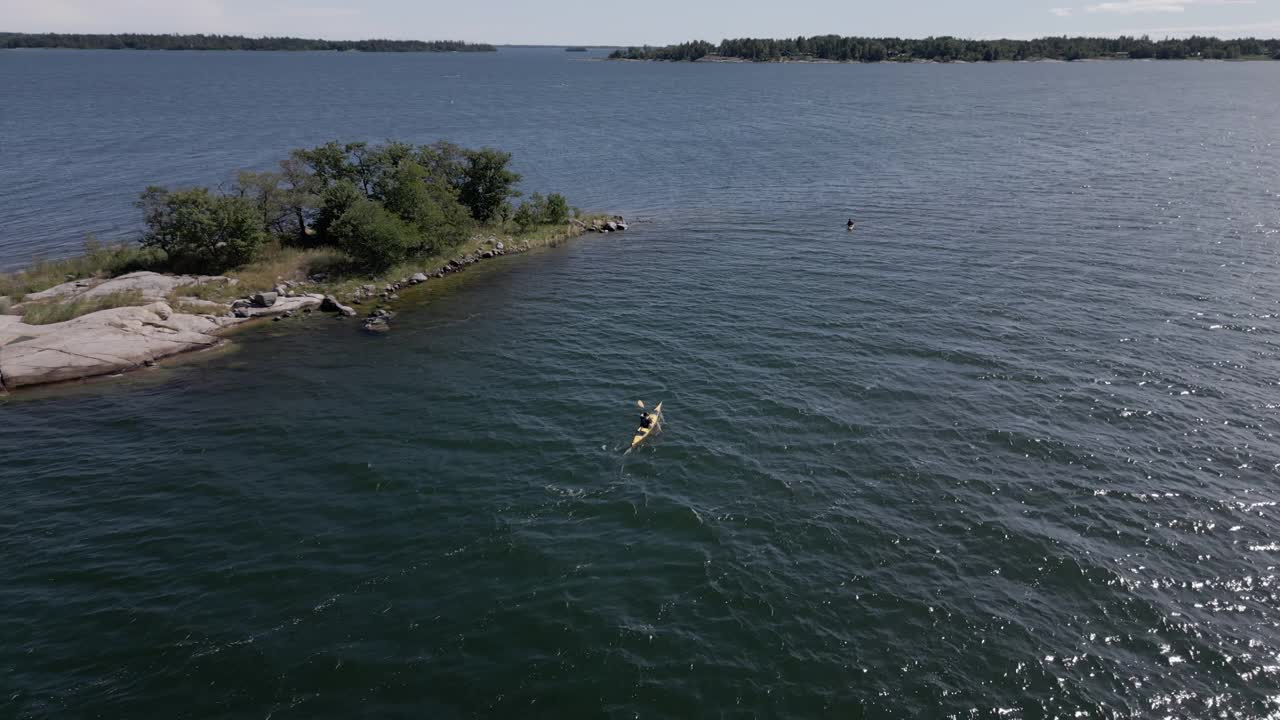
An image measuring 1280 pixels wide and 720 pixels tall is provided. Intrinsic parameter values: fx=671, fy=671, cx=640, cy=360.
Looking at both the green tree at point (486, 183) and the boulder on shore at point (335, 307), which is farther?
the green tree at point (486, 183)

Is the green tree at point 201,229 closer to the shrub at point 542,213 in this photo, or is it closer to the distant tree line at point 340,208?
the distant tree line at point 340,208

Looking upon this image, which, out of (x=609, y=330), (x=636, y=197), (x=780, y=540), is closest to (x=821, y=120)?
(x=636, y=197)

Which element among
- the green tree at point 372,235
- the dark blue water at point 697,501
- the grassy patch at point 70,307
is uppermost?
the green tree at point 372,235

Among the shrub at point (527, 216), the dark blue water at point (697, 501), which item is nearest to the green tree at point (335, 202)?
the dark blue water at point (697, 501)

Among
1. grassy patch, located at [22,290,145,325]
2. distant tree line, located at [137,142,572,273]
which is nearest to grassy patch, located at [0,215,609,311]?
grassy patch, located at [22,290,145,325]

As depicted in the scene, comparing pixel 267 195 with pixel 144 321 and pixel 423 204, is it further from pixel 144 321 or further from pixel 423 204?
pixel 144 321

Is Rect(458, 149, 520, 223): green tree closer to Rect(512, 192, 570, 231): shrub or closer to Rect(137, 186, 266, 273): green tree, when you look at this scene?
Rect(512, 192, 570, 231): shrub

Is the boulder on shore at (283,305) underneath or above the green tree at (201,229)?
underneath

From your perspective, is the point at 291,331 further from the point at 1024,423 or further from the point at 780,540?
the point at 1024,423
